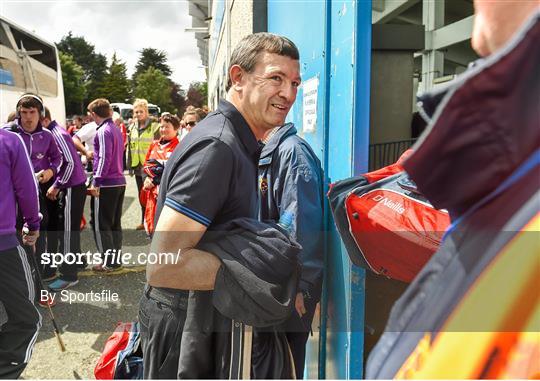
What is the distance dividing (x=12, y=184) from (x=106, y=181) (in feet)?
8.83

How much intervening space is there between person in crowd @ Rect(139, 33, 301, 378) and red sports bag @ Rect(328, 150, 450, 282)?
0.37m

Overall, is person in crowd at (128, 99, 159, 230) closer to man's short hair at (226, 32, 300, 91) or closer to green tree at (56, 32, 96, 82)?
man's short hair at (226, 32, 300, 91)

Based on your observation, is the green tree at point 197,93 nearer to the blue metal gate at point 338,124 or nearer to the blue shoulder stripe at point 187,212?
the blue metal gate at point 338,124

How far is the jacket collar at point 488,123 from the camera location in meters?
0.59

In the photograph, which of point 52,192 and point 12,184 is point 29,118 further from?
point 12,184

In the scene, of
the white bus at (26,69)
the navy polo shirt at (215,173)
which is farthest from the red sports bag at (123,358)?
the white bus at (26,69)

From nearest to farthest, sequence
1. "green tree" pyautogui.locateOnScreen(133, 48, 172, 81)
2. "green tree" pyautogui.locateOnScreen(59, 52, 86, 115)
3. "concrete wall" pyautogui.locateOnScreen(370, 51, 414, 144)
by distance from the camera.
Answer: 1. "concrete wall" pyautogui.locateOnScreen(370, 51, 414, 144)
2. "green tree" pyautogui.locateOnScreen(59, 52, 86, 115)
3. "green tree" pyautogui.locateOnScreen(133, 48, 172, 81)

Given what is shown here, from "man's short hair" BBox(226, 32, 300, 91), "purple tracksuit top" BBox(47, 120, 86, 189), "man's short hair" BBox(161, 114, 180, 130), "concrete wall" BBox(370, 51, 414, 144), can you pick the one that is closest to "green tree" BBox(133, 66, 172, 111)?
"man's short hair" BBox(161, 114, 180, 130)

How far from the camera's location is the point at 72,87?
4791cm

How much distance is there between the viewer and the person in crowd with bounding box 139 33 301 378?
145 centimetres

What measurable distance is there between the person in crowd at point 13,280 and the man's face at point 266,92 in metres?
1.88

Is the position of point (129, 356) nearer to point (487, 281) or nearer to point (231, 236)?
point (231, 236)

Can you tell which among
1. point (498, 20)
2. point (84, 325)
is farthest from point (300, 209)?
point (84, 325)

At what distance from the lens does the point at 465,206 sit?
0.67 meters
